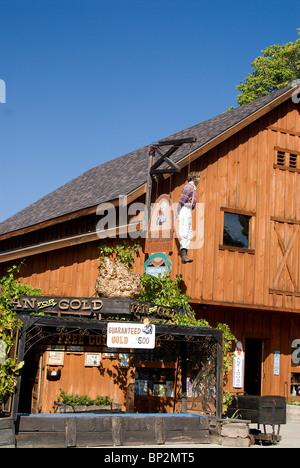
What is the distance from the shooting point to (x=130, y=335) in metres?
12.9

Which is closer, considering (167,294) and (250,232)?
(167,294)

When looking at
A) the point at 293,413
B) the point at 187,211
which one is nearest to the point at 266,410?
the point at 187,211

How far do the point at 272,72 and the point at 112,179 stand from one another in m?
19.7

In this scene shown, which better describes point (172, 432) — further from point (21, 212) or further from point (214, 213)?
point (21, 212)

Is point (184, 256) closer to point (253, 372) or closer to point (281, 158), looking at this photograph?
point (281, 158)

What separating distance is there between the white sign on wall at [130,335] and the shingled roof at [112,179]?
5382 mm

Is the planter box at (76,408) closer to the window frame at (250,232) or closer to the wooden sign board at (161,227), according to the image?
the wooden sign board at (161,227)

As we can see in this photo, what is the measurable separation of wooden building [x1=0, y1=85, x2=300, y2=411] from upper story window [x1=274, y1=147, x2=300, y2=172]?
0.11 feet

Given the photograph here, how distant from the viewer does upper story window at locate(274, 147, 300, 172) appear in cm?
2128

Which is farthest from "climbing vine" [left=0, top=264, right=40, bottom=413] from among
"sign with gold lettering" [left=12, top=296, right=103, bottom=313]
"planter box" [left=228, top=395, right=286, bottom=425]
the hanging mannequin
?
Answer: the hanging mannequin

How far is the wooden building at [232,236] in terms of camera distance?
60.2 ft

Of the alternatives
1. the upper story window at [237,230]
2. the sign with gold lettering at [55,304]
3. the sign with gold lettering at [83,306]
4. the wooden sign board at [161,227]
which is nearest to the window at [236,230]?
the upper story window at [237,230]

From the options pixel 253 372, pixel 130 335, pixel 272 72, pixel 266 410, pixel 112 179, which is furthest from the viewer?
pixel 272 72

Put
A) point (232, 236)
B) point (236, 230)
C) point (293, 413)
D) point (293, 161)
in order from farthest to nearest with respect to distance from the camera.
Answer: point (293, 161)
point (293, 413)
point (236, 230)
point (232, 236)
